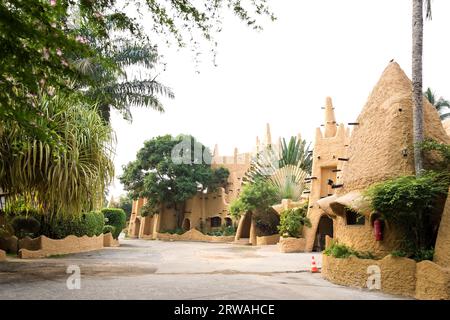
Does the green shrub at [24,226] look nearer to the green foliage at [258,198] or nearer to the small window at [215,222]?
the green foliage at [258,198]

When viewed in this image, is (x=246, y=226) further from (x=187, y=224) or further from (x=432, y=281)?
(x=432, y=281)

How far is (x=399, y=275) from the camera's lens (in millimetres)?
9594

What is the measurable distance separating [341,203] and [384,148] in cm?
185

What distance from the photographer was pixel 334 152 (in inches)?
927

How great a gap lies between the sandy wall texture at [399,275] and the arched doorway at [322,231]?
1254 centimetres

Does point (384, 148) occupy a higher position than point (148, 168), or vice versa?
point (148, 168)

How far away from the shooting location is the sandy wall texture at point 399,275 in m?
8.55

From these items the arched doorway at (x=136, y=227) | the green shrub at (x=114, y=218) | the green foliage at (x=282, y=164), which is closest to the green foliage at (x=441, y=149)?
the green foliage at (x=282, y=164)

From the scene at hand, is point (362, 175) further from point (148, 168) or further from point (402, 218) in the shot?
point (148, 168)

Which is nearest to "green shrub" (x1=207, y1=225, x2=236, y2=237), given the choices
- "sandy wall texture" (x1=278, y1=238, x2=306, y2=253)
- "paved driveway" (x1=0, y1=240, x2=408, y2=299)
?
"sandy wall texture" (x1=278, y1=238, x2=306, y2=253)

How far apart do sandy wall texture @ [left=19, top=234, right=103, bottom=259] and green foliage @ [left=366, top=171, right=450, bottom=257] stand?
13.2 metres

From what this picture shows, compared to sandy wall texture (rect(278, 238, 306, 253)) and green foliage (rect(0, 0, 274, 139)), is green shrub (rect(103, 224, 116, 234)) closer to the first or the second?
sandy wall texture (rect(278, 238, 306, 253))

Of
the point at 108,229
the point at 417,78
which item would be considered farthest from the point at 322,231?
the point at 417,78
